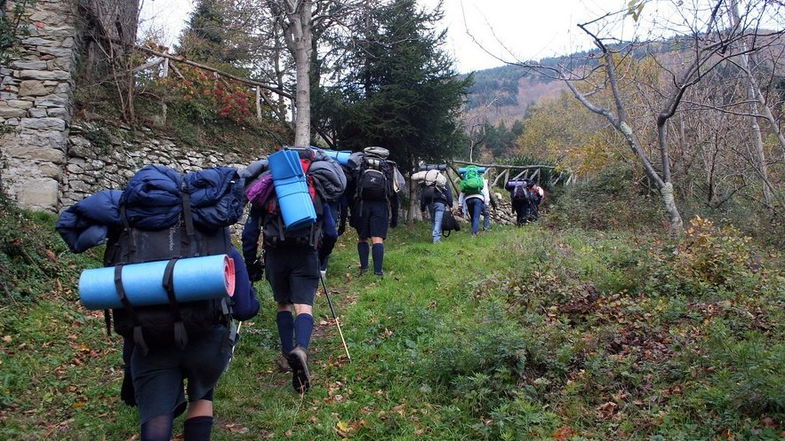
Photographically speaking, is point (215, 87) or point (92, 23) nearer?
point (92, 23)

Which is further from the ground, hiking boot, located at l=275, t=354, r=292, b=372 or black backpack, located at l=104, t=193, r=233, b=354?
black backpack, located at l=104, t=193, r=233, b=354

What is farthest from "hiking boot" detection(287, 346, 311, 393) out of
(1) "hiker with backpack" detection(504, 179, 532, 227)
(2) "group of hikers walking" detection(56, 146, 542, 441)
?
(1) "hiker with backpack" detection(504, 179, 532, 227)

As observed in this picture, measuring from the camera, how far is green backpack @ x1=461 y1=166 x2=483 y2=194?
12.6m

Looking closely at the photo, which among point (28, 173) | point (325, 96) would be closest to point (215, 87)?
point (325, 96)

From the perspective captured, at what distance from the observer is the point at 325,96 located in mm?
13867

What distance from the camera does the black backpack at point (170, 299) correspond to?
8.43ft

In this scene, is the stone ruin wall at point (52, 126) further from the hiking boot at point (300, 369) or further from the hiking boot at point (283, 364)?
the hiking boot at point (300, 369)

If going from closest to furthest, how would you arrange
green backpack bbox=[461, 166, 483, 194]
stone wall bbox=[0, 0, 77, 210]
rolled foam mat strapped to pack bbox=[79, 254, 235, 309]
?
rolled foam mat strapped to pack bbox=[79, 254, 235, 309] → stone wall bbox=[0, 0, 77, 210] → green backpack bbox=[461, 166, 483, 194]

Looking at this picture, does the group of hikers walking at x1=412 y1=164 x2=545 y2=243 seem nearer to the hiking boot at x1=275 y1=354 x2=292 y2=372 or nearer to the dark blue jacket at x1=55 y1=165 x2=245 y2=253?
the hiking boot at x1=275 y1=354 x2=292 y2=372

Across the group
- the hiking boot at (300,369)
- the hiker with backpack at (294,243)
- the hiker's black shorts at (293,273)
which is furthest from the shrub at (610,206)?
the hiking boot at (300,369)

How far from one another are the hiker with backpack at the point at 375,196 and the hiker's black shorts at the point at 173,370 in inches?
204

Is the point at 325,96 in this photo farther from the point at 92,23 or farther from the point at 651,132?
the point at 651,132

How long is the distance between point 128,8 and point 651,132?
11612mm

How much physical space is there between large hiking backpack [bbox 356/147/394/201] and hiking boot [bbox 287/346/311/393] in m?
3.94
